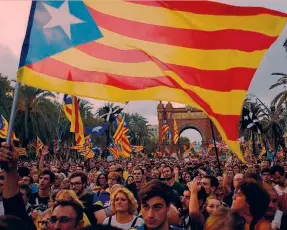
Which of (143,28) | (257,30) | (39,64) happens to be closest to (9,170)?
(39,64)

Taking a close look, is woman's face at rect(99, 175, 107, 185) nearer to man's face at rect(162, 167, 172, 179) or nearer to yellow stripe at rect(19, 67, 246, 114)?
man's face at rect(162, 167, 172, 179)

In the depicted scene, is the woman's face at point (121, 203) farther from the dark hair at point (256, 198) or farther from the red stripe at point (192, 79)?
the dark hair at point (256, 198)

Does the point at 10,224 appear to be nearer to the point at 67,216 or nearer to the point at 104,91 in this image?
the point at 67,216

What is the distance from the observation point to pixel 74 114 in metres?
12.3

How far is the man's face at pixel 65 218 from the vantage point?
3.73 m

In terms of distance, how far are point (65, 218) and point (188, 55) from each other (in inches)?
99.4

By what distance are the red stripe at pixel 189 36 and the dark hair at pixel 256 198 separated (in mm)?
1867

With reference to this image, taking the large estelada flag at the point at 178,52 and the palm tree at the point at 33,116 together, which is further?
the palm tree at the point at 33,116

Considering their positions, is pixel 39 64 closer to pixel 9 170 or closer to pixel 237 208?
pixel 9 170

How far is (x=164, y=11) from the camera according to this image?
5.41 meters

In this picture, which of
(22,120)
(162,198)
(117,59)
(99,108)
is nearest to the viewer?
(162,198)

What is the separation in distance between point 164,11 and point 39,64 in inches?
64.5

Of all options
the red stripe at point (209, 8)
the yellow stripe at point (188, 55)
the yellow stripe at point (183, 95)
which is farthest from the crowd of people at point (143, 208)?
the red stripe at point (209, 8)

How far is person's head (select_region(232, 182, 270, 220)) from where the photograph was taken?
13.6 feet
